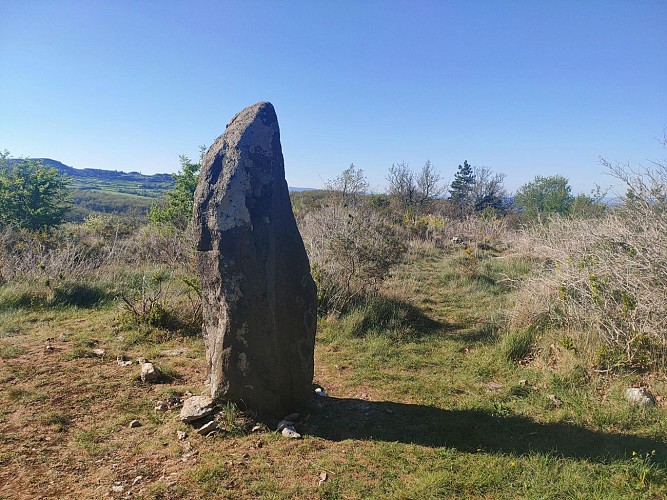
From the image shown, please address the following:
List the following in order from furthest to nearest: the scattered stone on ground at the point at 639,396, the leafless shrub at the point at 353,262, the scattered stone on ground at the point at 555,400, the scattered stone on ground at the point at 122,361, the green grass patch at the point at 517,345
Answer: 1. the leafless shrub at the point at 353,262
2. the green grass patch at the point at 517,345
3. the scattered stone on ground at the point at 122,361
4. the scattered stone on ground at the point at 555,400
5. the scattered stone on ground at the point at 639,396

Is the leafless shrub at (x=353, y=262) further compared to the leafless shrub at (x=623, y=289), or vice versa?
the leafless shrub at (x=353, y=262)

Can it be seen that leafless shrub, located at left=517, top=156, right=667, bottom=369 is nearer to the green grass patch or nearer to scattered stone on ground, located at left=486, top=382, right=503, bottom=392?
the green grass patch

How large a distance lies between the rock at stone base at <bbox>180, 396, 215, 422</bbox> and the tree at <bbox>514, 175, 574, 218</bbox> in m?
25.6

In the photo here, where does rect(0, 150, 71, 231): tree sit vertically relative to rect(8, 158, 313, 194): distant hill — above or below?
below

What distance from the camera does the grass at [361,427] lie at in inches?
114

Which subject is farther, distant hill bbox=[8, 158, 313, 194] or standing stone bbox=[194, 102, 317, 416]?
distant hill bbox=[8, 158, 313, 194]

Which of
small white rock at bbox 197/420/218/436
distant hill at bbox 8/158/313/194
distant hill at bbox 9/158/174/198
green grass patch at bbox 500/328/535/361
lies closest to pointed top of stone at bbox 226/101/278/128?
small white rock at bbox 197/420/218/436

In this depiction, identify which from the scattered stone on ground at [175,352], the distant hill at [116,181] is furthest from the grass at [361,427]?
the distant hill at [116,181]

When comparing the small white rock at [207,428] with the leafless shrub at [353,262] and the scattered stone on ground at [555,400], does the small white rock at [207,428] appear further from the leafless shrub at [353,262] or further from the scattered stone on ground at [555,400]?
the leafless shrub at [353,262]

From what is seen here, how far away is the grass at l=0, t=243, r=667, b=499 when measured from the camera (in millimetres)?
2898

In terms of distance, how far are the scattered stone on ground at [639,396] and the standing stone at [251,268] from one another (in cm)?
337

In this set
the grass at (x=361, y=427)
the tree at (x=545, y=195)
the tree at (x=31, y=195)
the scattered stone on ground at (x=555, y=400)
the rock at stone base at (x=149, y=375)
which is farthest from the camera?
the tree at (x=545, y=195)

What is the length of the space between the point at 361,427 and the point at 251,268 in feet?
6.02

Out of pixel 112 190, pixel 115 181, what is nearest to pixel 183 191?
pixel 112 190
